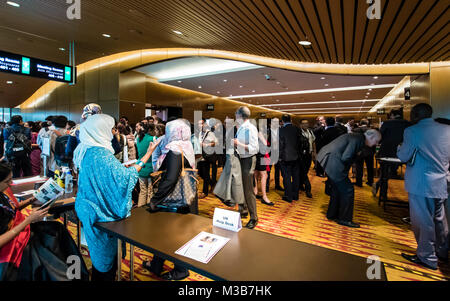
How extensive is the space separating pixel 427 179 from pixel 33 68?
22.5 ft

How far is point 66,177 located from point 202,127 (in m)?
2.91

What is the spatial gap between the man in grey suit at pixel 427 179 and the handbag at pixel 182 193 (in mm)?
2292

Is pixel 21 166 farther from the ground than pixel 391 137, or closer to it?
closer to it

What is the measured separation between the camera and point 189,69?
867 centimetres

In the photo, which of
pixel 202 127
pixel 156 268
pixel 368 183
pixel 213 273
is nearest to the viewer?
pixel 213 273

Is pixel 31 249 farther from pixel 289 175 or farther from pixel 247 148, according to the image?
pixel 289 175

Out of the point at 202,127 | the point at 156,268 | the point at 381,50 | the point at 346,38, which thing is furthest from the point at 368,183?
the point at 156,268

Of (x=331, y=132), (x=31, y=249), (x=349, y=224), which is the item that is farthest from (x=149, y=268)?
(x=331, y=132)

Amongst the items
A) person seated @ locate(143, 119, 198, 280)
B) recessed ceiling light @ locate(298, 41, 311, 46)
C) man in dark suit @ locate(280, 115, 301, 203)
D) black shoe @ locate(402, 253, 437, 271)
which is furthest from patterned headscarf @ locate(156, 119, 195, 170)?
recessed ceiling light @ locate(298, 41, 311, 46)

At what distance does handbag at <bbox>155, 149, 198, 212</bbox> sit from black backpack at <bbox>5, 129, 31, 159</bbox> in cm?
487

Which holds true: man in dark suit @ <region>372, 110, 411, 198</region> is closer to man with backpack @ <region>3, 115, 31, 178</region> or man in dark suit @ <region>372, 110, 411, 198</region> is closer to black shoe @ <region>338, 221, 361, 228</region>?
black shoe @ <region>338, 221, 361, 228</region>

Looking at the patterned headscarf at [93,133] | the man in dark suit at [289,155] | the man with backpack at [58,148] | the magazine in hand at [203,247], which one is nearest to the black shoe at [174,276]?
the magazine in hand at [203,247]

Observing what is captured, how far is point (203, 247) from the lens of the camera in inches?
52.2
